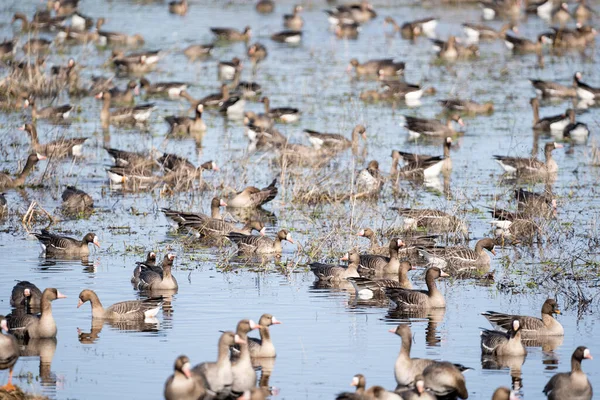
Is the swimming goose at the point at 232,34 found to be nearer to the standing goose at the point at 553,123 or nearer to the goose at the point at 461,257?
the standing goose at the point at 553,123

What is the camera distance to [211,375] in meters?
12.8

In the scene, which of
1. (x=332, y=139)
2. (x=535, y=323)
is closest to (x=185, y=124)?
(x=332, y=139)

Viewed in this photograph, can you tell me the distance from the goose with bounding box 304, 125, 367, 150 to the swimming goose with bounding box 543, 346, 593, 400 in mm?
15905

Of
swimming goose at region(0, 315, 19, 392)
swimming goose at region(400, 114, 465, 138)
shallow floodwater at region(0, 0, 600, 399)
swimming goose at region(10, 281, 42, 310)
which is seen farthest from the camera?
swimming goose at region(400, 114, 465, 138)

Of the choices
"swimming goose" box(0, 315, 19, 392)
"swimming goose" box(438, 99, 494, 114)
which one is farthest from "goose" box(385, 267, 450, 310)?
"swimming goose" box(438, 99, 494, 114)

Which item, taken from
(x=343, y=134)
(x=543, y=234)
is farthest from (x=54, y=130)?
(x=543, y=234)

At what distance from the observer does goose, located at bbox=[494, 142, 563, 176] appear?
2638 centimetres

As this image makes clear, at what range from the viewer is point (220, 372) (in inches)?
503

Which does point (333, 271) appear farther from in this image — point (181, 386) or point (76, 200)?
point (76, 200)

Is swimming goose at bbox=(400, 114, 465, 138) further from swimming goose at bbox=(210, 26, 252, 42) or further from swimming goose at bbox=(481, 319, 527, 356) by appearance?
swimming goose at bbox=(210, 26, 252, 42)

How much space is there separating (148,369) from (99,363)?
712mm

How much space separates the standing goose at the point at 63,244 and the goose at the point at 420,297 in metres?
5.67

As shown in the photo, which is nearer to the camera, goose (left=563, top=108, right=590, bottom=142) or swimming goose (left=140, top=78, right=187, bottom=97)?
goose (left=563, top=108, right=590, bottom=142)

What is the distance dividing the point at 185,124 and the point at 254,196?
8.41 meters
